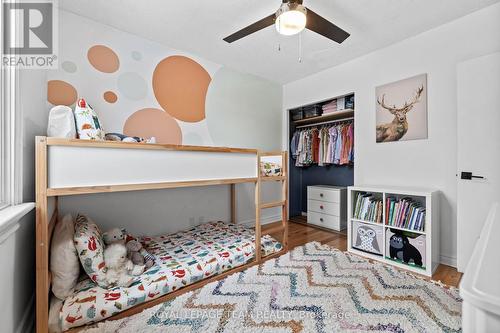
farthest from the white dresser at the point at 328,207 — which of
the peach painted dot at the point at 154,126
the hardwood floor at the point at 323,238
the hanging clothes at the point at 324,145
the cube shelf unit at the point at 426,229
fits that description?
the peach painted dot at the point at 154,126

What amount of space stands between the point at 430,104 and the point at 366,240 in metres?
1.53

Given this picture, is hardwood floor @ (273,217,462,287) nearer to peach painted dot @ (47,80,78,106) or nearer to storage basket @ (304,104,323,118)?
storage basket @ (304,104,323,118)

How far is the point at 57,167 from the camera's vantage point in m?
1.27

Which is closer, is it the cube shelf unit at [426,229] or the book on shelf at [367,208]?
the cube shelf unit at [426,229]

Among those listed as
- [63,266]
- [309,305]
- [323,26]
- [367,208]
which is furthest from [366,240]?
[63,266]

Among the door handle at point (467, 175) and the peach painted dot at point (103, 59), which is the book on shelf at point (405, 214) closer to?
the door handle at point (467, 175)

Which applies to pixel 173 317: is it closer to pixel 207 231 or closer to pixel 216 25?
pixel 207 231

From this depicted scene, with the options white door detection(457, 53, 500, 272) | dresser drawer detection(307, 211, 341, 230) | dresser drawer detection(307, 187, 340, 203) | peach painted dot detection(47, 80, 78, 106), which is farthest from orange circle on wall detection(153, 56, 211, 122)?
white door detection(457, 53, 500, 272)

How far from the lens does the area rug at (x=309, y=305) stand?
1.34 meters

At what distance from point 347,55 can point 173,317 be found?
317cm

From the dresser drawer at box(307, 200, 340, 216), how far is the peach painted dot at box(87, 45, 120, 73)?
3125 mm

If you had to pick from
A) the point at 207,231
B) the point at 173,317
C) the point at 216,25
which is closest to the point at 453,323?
the point at 173,317

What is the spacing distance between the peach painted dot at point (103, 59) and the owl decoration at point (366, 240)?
10.1 feet

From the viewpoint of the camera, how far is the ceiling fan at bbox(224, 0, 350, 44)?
4.74ft
